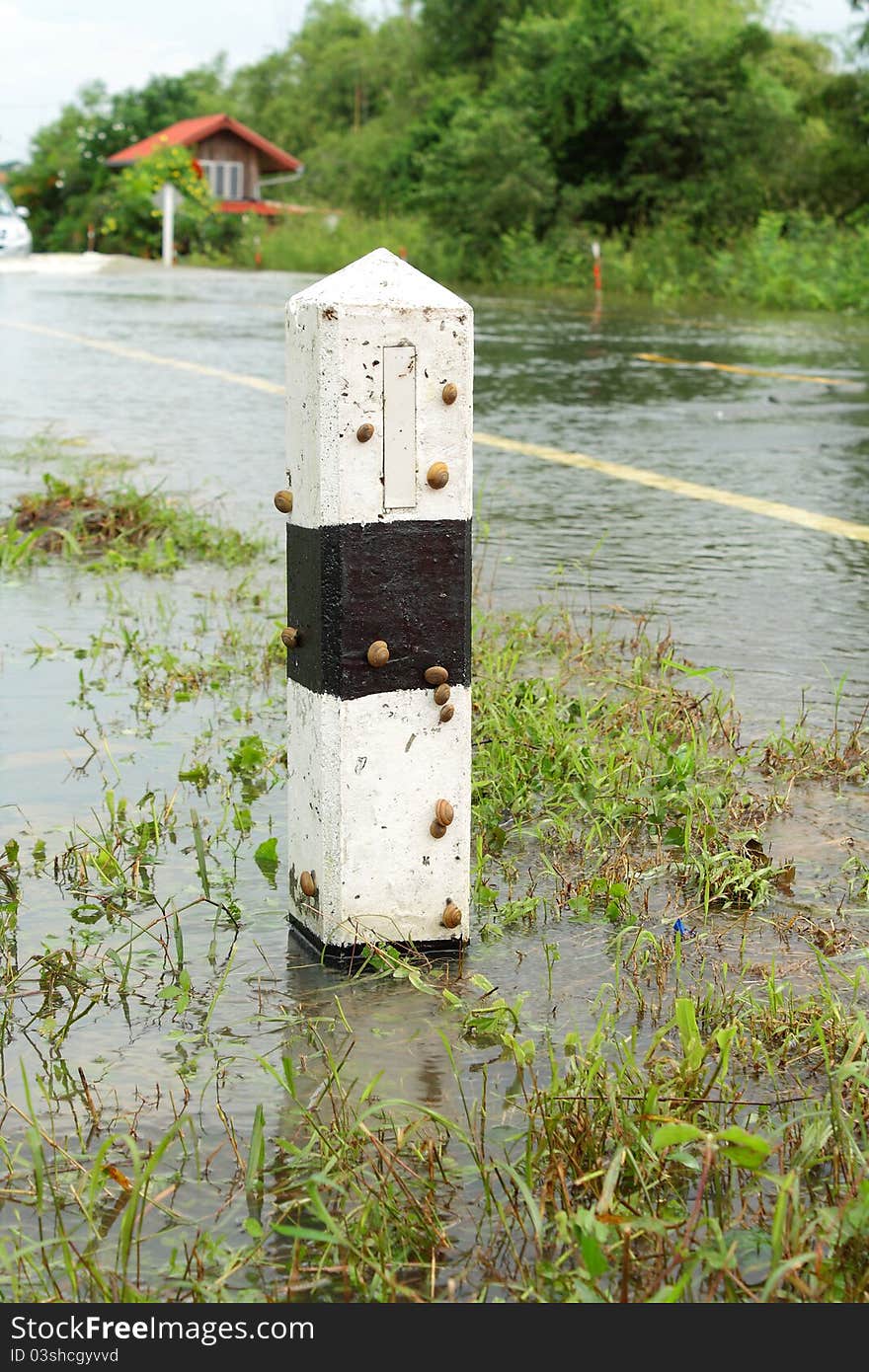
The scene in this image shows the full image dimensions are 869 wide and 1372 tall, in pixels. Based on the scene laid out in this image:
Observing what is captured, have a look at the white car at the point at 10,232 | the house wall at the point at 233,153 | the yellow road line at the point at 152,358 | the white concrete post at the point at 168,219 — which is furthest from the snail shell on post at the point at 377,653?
the house wall at the point at 233,153

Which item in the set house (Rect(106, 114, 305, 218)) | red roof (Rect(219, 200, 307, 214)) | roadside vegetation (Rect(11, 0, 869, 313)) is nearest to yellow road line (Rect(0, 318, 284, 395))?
roadside vegetation (Rect(11, 0, 869, 313))

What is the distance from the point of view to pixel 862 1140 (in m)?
2.50

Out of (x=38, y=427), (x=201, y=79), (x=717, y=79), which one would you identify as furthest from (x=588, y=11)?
(x=201, y=79)

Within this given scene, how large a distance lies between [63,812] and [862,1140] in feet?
6.96

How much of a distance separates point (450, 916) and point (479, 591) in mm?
3396

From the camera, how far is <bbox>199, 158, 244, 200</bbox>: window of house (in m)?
68.1

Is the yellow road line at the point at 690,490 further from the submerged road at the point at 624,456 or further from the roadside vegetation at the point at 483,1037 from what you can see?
the roadside vegetation at the point at 483,1037

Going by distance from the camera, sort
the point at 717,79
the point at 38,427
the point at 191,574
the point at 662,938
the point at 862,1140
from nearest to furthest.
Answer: the point at 862,1140
the point at 662,938
the point at 191,574
the point at 38,427
the point at 717,79

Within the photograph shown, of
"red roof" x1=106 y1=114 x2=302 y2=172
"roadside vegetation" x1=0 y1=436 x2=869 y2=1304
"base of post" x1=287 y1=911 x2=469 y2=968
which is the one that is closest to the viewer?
"roadside vegetation" x1=0 y1=436 x2=869 y2=1304

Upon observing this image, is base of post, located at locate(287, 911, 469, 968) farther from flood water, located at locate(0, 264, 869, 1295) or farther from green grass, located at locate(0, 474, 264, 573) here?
green grass, located at locate(0, 474, 264, 573)

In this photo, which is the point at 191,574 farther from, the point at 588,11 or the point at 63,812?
the point at 588,11

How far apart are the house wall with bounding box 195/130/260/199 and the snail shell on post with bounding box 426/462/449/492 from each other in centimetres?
6757

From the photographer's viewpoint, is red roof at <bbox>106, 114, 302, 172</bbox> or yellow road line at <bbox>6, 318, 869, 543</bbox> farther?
red roof at <bbox>106, 114, 302, 172</bbox>
